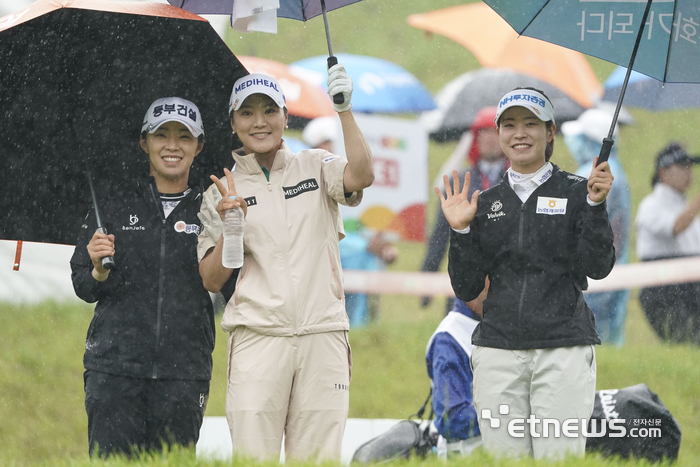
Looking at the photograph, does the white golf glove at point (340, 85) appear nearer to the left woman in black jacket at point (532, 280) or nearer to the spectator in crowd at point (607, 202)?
the left woman in black jacket at point (532, 280)

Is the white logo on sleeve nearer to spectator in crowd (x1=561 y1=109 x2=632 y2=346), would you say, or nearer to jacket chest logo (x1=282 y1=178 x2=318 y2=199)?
jacket chest logo (x1=282 y1=178 x2=318 y2=199)

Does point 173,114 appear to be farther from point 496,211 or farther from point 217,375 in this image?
point 217,375

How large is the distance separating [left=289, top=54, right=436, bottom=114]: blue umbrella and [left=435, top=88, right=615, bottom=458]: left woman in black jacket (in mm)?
6285

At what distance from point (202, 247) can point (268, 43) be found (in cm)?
1741

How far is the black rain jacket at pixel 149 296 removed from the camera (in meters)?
4.33

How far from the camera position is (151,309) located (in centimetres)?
438

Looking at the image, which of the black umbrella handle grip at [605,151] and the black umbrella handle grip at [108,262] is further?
the black umbrella handle grip at [108,262]

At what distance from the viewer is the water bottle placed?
4031 millimetres

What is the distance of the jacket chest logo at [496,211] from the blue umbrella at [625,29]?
876mm

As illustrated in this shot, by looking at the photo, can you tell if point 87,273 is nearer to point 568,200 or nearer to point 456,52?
point 568,200

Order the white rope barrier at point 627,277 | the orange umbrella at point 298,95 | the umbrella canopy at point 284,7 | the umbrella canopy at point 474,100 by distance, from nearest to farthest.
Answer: the umbrella canopy at point 284,7, the white rope barrier at point 627,277, the orange umbrella at point 298,95, the umbrella canopy at point 474,100

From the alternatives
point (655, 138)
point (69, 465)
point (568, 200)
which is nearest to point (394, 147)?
point (568, 200)

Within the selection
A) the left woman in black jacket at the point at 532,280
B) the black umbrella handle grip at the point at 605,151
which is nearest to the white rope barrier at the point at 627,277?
the left woman in black jacket at the point at 532,280

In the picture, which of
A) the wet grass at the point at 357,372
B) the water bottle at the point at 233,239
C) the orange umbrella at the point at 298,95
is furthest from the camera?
the orange umbrella at the point at 298,95
